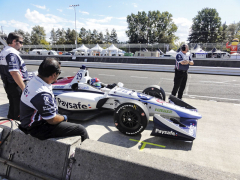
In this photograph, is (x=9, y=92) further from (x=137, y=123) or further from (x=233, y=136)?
(x=233, y=136)

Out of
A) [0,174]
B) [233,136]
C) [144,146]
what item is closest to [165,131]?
[144,146]

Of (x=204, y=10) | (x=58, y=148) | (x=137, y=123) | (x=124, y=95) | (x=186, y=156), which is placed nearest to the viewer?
(x=58, y=148)

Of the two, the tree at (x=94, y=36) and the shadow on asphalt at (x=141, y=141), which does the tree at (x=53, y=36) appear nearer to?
the tree at (x=94, y=36)

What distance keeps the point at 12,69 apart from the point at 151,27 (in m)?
86.6

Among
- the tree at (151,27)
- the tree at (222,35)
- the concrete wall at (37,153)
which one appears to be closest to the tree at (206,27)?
the tree at (222,35)

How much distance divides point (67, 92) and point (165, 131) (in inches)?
103

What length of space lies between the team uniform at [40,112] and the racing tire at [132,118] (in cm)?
116

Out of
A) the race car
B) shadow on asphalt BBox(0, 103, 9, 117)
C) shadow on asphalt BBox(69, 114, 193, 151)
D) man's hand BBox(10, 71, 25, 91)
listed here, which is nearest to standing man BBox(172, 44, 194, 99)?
the race car

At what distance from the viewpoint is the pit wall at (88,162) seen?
167 centimetres

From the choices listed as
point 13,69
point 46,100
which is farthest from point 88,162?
point 13,69

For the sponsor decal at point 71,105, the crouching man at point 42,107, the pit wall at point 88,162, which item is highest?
the crouching man at point 42,107

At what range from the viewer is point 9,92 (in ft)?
11.4

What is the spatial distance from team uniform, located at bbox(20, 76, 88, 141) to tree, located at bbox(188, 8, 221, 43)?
85571mm

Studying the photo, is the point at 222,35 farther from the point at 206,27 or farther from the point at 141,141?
the point at 141,141
